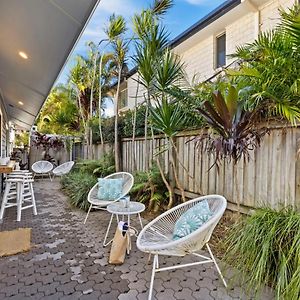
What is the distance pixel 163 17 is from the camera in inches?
228

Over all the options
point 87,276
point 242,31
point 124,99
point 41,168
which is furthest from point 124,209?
point 124,99

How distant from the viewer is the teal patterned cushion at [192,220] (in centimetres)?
273

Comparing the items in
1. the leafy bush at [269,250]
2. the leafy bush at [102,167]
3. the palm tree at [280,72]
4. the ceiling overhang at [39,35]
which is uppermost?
the ceiling overhang at [39,35]

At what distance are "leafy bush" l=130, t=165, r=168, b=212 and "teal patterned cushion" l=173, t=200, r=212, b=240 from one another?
7.15 ft

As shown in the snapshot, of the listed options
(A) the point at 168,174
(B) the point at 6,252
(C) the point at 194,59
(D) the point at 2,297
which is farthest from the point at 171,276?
(C) the point at 194,59

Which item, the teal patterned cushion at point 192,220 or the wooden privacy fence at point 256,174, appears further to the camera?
the wooden privacy fence at point 256,174

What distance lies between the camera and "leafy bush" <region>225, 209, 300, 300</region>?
6.99ft

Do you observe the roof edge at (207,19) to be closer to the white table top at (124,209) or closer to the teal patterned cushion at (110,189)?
the teal patterned cushion at (110,189)

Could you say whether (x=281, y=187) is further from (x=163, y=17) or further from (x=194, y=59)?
(x=194, y=59)

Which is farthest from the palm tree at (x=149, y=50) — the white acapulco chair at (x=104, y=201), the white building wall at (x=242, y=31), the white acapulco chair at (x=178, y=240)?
the white building wall at (x=242, y=31)

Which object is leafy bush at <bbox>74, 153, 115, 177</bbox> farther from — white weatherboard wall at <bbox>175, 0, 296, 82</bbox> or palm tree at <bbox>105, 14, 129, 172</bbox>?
white weatherboard wall at <bbox>175, 0, 296, 82</bbox>

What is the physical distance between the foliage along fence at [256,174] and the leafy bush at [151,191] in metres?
0.46

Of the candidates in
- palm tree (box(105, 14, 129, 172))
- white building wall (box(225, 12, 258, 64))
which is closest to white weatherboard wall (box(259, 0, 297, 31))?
white building wall (box(225, 12, 258, 64))

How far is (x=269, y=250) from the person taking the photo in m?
2.33
